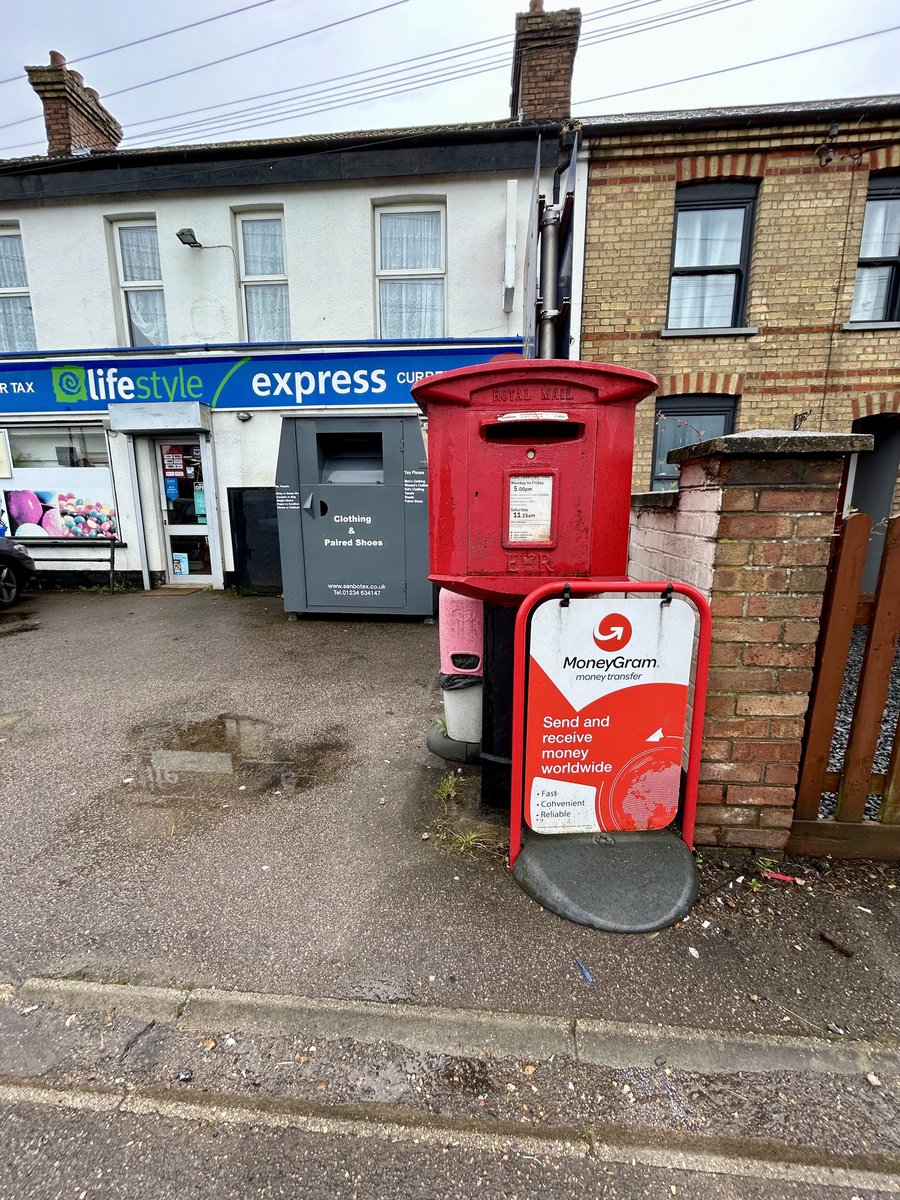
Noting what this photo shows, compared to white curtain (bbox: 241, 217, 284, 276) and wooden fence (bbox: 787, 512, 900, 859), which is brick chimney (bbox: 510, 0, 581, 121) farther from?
wooden fence (bbox: 787, 512, 900, 859)

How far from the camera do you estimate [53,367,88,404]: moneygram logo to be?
8023 millimetres

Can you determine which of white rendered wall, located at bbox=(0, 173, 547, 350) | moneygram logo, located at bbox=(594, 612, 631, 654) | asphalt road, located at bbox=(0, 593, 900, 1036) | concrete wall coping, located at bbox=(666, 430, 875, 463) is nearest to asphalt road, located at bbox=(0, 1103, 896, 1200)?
Answer: asphalt road, located at bbox=(0, 593, 900, 1036)

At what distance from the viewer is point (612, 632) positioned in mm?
2166

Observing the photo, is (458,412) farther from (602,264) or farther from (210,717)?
(602,264)

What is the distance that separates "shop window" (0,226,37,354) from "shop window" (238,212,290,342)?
132 inches

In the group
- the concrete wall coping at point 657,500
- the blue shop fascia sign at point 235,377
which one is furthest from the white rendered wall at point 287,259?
the concrete wall coping at point 657,500

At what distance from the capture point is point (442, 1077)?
155cm

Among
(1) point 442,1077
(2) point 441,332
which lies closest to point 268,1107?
(1) point 442,1077

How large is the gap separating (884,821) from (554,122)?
8325mm

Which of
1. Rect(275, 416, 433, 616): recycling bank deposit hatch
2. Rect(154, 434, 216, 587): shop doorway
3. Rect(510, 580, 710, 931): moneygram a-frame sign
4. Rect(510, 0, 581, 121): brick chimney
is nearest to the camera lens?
Rect(510, 580, 710, 931): moneygram a-frame sign

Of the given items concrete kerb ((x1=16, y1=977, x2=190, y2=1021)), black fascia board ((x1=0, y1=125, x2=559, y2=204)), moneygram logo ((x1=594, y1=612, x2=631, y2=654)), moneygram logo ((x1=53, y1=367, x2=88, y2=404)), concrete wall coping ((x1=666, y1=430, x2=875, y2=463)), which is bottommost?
concrete kerb ((x1=16, y1=977, x2=190, y2=1021))

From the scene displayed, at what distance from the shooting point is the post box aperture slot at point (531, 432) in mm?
2098

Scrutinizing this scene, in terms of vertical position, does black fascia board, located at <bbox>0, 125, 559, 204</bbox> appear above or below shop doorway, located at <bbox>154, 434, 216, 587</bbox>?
above

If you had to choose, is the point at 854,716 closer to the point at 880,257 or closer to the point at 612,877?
the point at 612,877
